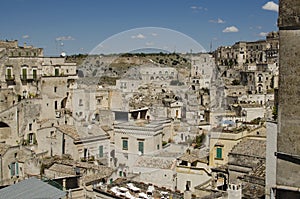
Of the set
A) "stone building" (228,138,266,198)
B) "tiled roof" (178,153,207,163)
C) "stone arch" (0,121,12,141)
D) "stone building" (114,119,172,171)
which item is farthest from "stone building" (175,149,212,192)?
"stone arch" (0,121,12,141)

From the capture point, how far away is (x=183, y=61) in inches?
380

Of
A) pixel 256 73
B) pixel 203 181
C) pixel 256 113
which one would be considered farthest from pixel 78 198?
pixel 256 73

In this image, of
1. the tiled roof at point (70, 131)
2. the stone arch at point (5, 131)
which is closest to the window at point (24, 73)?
the stone arch at point (5, 131)

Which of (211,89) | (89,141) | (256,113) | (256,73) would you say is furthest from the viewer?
(256,73)

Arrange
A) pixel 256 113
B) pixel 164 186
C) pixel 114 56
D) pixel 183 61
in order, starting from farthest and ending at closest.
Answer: pixel 256 113 → pixel 164 186 → pixel 183 61 → pixel 114 56

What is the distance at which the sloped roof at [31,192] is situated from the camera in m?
6.78

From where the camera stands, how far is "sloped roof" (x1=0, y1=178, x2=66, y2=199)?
678 centimetres

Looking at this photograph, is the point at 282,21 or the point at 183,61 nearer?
the point at 282,21

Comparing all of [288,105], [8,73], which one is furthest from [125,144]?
[8,73]

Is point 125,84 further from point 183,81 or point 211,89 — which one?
point 211,89

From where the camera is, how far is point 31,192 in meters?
6.94

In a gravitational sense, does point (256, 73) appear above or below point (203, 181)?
above

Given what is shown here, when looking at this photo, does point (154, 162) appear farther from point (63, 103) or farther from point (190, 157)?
point (63, 103)

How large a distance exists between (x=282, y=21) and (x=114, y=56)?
154 inches
